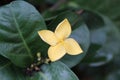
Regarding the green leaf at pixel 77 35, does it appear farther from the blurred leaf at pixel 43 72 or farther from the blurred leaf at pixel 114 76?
the blurred leaf at pixel 114 76

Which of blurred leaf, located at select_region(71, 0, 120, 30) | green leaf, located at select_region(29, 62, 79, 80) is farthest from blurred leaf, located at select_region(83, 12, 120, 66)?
green leaf, located at select_region(29, 62, 79, 80)

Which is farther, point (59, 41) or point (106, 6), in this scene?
point (106, 6)

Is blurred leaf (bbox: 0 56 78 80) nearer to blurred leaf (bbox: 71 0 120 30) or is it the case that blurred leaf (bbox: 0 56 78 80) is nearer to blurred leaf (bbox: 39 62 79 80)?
blurred leaf (bbox: 39 62 79 80)

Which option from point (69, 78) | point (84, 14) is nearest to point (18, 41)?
point (69, 78)

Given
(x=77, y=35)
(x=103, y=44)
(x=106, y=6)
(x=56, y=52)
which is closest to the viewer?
(x=56, y=52)

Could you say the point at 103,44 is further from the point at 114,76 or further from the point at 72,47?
the point at 72,47

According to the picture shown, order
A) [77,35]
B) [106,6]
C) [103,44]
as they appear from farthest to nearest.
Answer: [106,6] < [103,44] < [77,35]

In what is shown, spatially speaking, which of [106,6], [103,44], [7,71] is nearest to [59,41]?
[7,71]
